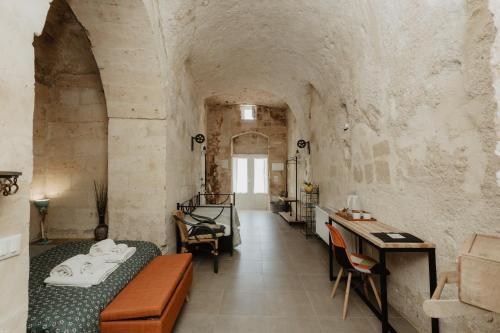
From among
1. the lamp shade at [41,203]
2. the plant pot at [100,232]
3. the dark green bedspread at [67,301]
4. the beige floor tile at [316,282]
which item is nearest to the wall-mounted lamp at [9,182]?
the dark green bedspread at [67,301]

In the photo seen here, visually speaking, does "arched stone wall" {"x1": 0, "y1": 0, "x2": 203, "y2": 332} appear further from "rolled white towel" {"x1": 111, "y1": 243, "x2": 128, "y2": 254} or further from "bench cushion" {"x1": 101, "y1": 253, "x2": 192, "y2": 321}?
"bench cushion" {"x1": 101, "y1": 253, "x2": 192, "y2": 321}

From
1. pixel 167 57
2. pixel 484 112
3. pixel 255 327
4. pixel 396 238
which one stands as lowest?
pixel 255 327

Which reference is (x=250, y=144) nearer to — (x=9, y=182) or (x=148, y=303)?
(x=148, y=303)

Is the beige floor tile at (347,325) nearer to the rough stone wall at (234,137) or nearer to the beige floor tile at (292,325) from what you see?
the beige floor tile at (292,325)

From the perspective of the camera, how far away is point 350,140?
3537 millimetres

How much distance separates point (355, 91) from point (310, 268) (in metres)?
2.57

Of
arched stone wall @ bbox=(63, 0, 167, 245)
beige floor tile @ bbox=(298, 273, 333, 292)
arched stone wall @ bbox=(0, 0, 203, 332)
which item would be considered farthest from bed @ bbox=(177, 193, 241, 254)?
beige floor tile @ bbox=(298, 273, 333, 292)

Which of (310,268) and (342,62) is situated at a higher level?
(342,62)

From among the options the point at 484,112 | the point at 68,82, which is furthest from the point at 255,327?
the point at 68,82

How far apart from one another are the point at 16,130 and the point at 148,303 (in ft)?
4.24

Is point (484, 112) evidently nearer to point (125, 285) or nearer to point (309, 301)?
point (309, 301)

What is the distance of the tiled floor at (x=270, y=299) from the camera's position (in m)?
2.19

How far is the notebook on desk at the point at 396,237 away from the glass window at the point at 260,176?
7.95 metres

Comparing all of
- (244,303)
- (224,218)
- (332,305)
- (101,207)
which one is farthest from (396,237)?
(101,207)
